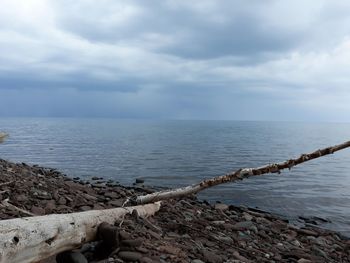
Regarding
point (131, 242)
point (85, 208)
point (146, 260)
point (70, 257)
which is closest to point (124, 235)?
point (131, 242)

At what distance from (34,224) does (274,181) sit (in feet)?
77.2

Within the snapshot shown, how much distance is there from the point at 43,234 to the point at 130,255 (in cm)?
163

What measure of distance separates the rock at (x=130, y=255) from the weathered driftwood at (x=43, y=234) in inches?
32.1

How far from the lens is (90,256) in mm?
6926

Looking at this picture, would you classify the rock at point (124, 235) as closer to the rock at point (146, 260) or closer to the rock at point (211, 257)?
the rock at point (146, 260)

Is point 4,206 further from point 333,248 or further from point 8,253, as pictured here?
point 333,248

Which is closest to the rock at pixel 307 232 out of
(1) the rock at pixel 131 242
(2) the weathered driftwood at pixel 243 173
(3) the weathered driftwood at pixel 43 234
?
(2) the weathered driftwood at pixel 243 173

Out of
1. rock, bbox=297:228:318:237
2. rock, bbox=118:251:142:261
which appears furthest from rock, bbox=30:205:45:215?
rock, bbox=297:228:318:237

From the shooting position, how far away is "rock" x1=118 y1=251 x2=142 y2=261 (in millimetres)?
6645

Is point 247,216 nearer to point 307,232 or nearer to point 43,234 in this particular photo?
point 307,232

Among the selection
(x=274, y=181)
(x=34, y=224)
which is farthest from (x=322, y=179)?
(x=34, y=224)

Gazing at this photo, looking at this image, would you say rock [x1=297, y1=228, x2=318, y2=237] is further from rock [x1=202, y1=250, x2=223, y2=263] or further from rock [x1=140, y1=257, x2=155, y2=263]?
rock [x1=140, y1=257, x2=155, y2=263]

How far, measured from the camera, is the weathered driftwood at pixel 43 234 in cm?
537

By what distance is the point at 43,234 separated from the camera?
5.97m
